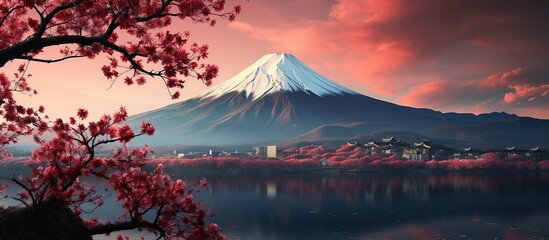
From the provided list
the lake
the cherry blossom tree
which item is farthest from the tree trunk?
the lake

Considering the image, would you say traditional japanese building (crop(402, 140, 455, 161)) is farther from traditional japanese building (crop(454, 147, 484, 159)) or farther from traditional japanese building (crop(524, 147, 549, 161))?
traditional japanese building (crop(524, 147, 549, 161))

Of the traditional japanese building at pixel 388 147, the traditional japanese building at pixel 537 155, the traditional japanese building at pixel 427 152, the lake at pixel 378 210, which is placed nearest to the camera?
the lake at pixel 378 210

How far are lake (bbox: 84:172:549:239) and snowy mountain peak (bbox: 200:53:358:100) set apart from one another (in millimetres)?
128272

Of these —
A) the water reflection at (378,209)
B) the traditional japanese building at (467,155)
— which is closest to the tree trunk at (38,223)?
the water reflection at (378,209)

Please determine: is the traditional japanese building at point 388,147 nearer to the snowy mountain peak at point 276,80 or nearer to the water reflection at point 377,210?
the water reflection at point 377,210

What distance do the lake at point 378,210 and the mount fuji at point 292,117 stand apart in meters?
90.9

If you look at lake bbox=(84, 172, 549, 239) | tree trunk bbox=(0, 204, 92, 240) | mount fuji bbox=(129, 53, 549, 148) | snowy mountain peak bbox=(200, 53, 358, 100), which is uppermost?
snowy mountain peak bbox=(200, 53, 358, 100)

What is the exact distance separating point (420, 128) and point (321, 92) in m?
38.5

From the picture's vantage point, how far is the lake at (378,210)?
92.4 feet

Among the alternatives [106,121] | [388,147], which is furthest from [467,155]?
[106,121]

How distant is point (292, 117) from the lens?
16975cm

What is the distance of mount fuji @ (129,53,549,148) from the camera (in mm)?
157625

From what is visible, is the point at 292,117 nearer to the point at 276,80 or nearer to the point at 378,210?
the point at 276,80

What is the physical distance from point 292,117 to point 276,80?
1985 centimetres
